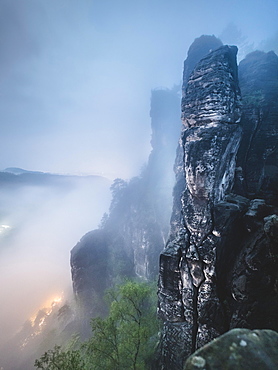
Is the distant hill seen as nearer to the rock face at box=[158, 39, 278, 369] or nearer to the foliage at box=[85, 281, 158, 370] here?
the foliage at box=[85, 281, 158, 370]

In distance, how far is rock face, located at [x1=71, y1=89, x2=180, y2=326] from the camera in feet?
123

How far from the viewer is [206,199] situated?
39.3 ft

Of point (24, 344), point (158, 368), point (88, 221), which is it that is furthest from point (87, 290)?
point (88, 221)

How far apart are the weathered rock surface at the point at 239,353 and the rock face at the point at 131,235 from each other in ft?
119

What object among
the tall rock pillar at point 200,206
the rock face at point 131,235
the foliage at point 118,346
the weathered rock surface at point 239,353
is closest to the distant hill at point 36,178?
the rock face at point 131,235

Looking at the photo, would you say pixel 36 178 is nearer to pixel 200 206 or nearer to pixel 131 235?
pixel 131 235

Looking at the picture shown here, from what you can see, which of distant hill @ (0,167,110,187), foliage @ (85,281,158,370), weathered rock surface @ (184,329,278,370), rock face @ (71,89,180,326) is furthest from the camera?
distant hill @ (0,167,110,187)

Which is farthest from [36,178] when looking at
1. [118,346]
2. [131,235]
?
[118,346]

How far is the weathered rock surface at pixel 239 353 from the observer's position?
2.71 meters

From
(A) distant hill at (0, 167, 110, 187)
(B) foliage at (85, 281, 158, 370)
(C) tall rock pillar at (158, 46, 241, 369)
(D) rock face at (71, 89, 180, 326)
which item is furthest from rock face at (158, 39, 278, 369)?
(A) distant hill at (0, 167, 110, 187)

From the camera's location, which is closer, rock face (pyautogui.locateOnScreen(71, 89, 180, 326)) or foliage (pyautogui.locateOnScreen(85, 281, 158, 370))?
foliage (pyautogui.locateOnScreen(85, 281, 158, 370))

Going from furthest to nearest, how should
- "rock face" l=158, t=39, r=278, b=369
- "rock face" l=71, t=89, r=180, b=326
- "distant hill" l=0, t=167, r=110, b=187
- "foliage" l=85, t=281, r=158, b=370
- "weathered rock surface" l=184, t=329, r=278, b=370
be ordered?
"distant hill" l=0, t=167, r=110, b=187 < "rock face" l=71, t=89, r=180, b=326 < "foliage" l=85, t=281, r=158, b=370 < "rock face" l=158, t=39, r=278, b=369 < "weathered rock surface" l=184, t=329, r=278, b=370

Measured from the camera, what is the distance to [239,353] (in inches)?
114

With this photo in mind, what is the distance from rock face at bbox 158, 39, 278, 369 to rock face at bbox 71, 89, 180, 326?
2625 cm
